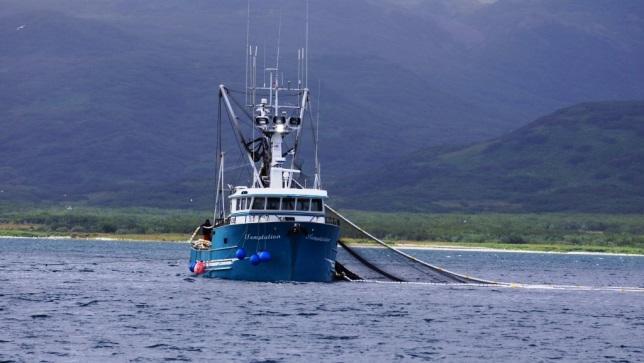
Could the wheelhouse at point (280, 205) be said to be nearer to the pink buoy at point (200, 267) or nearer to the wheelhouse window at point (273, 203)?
the wheelhouse window at point (273, 203)

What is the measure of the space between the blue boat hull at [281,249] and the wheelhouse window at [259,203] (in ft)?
5.90

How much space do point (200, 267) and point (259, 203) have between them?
41.3ft

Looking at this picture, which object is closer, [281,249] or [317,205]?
[281,249]

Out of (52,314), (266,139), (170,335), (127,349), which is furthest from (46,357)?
(266,139)

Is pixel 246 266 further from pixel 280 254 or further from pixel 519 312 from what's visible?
pixel 519 312

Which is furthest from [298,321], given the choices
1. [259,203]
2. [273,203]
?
[259,203]

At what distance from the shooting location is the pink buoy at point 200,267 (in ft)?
360

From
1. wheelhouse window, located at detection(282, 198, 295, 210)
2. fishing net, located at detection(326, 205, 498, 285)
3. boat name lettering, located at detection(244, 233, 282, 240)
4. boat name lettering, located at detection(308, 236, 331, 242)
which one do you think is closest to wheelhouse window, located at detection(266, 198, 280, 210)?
wheelhouse window, located at detection(282, 198, 295, 210)

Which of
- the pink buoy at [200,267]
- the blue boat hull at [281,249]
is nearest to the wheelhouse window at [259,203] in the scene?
the blue boat hull at [281,249]

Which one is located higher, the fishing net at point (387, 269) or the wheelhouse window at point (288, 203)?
the wheelhouse window at point (288, 203)

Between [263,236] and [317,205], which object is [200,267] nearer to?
[317,205]

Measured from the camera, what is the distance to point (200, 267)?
363 feet

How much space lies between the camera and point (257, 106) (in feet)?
345

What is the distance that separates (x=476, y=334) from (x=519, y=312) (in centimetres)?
1416
